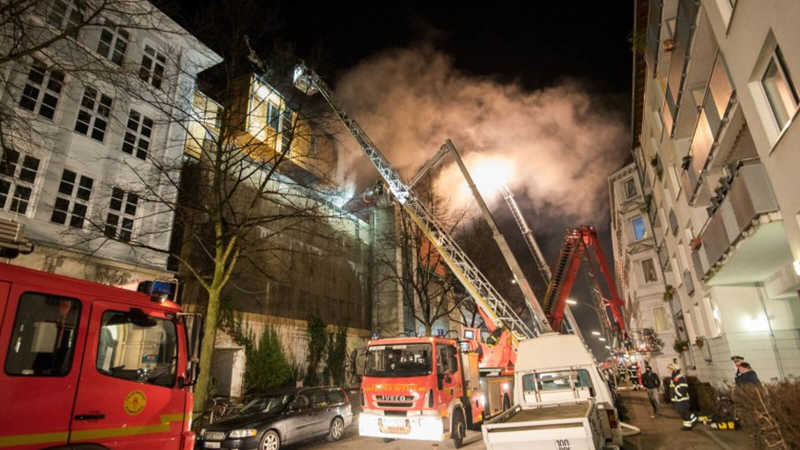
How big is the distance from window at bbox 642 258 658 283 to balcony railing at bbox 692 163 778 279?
20554 millimetres

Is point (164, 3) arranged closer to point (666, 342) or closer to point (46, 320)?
point (46, 320)

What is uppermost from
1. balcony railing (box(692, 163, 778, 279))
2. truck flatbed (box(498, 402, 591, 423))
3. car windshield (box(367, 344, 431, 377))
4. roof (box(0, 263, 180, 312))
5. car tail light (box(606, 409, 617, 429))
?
balcony railing (box(692, 163, 778, 279))

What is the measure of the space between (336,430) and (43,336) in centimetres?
903

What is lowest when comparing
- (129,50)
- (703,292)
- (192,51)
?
(703,292)

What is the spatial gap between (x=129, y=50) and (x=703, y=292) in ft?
78.8

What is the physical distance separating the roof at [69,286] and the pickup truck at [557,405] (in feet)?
17.5

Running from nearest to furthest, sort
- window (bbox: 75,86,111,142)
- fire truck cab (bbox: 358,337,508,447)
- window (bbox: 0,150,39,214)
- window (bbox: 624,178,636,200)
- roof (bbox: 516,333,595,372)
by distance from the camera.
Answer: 1. fire truck cab (bbox: 358,337,508,447)
2. roof (bbox: 516,333,595,372)
3. window (bbox: 0,150,39,214)
4. window (bbox: 75,86,111,142)
5. window (bbox: 624,178,636,200)

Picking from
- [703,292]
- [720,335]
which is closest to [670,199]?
[703,292]

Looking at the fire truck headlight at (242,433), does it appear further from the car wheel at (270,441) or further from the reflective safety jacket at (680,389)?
the reflective safety jacket at (680,389)

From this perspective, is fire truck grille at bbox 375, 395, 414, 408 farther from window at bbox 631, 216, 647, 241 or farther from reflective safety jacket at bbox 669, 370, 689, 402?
window at bbox 631, 216, 647, 241

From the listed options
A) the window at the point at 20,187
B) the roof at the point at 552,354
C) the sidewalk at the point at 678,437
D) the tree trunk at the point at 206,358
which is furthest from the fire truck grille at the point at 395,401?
the window at the point at 20,187

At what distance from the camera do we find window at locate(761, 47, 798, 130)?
7.38m

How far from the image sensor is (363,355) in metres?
10.9

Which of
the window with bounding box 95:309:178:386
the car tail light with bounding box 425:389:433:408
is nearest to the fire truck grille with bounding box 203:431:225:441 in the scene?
the window with bounding box 95:309:178:386
